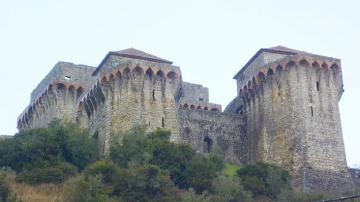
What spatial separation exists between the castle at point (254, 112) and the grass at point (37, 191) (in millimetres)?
7103

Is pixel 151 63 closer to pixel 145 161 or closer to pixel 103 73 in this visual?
pixel 103 73

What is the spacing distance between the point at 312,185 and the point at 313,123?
4.46 metres

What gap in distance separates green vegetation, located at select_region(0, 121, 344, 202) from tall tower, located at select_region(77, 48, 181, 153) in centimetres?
146

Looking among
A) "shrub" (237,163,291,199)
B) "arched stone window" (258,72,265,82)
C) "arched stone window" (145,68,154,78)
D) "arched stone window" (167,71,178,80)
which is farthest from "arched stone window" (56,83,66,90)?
"shrub" (237,163,291,199)

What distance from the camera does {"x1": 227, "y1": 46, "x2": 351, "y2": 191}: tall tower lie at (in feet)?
165

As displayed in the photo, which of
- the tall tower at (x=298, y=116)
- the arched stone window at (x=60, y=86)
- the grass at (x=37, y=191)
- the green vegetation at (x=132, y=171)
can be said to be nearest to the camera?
the grass at (x=37, y=191)

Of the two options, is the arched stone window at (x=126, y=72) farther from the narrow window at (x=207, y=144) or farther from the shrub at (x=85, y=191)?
the shrub at (x=85, y=191)

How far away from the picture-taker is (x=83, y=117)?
5772 centimetres

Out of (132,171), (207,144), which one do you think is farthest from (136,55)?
(132,171)

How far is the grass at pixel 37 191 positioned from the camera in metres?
41.4

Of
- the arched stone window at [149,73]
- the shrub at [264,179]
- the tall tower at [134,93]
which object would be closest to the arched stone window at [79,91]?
the tall tower at [134,93]

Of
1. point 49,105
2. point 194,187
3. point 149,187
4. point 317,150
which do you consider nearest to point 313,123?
point 317,150

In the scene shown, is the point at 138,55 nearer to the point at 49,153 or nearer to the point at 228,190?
the point at 49,153

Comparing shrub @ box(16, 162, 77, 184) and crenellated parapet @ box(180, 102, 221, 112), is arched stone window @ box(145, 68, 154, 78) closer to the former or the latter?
shrub @ box(16, 162, 77, 184)
